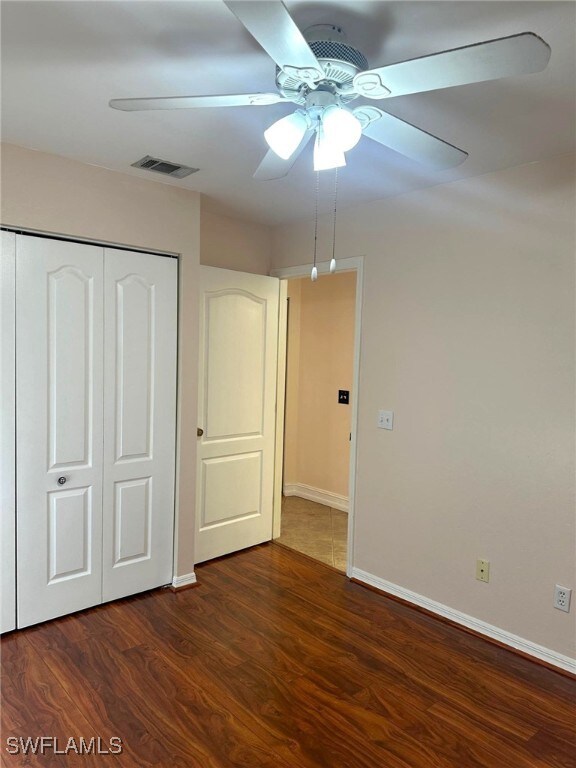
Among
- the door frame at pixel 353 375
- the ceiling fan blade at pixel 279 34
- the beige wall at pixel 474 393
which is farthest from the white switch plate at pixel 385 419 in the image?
the ceiling fan blade at pixel 279 34

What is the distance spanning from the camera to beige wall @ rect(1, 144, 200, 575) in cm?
244

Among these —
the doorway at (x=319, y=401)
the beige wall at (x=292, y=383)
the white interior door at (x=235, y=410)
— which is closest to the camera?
the white interior door at (x=235, y=410)

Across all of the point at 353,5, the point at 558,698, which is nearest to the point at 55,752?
the point at 558,698

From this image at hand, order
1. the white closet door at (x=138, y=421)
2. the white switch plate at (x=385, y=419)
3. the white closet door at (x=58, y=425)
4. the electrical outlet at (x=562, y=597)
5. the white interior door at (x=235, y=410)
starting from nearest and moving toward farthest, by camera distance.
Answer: the electrical outlet at (x=562, y=597), the white closet door at (x=58, y=425), the white closet door at (x=138, y=421), the white switch plate at (x=385, y=419), the white interior door at (x=235, y=410)

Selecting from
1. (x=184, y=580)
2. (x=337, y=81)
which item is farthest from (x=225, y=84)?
(x=184, y=580)

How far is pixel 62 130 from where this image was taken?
2.22 m

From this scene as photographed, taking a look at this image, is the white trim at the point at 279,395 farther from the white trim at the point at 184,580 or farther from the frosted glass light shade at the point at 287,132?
the frosted glass light shade at the point at 287,132

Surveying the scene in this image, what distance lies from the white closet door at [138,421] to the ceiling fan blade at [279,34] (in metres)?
1.80

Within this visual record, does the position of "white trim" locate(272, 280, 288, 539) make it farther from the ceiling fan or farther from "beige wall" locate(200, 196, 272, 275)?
the ceiling fan

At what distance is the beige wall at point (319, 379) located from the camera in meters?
4.77

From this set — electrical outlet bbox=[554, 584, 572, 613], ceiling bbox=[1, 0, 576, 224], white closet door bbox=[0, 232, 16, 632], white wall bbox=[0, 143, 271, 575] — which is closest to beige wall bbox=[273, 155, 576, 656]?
electrical outlet bbox=[554, 584, 572, 613]

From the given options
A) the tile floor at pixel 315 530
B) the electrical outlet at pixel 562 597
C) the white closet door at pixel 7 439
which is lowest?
the tile floor at pixel 315 530

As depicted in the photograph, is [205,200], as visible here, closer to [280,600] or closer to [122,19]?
[122,19]

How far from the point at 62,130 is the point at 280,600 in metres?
2.72
